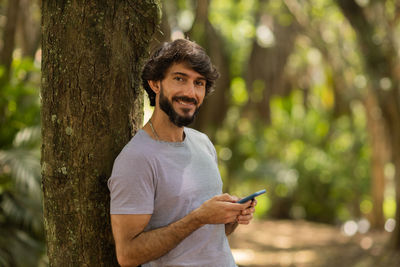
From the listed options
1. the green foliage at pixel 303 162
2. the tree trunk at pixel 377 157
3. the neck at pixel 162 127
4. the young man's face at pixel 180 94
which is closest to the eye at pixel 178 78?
the young man's face at pixel 180 94

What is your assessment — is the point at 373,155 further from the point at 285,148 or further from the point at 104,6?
the point at 104,6

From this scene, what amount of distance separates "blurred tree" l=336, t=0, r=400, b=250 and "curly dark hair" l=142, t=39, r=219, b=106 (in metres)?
6.51

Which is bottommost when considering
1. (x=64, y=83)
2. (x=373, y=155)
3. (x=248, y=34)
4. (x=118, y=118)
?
(x=373, y=155)

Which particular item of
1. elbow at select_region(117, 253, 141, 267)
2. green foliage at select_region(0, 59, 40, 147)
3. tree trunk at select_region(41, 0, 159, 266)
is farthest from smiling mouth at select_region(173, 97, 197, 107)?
green foliage at select_region(0, 59, 40, 147)

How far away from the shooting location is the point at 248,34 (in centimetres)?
1043

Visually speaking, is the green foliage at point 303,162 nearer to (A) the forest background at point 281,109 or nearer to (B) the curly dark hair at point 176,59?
(A) the forest background at point 281,109

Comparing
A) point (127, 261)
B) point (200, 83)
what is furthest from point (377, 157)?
point (127, 261)

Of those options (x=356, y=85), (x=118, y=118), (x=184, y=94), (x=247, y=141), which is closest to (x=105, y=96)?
(x=118, y=118)

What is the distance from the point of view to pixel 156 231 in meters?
1.92

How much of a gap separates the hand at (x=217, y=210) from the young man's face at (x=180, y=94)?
15.6 inches

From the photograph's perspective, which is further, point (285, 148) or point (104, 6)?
point (285, 148)

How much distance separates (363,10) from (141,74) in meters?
6.95

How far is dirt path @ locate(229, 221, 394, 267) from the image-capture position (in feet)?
27.8

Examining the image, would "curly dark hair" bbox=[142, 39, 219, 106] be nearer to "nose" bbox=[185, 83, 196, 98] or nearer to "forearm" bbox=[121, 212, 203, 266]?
"nose" bbox=[185, 83, 196, 98]
